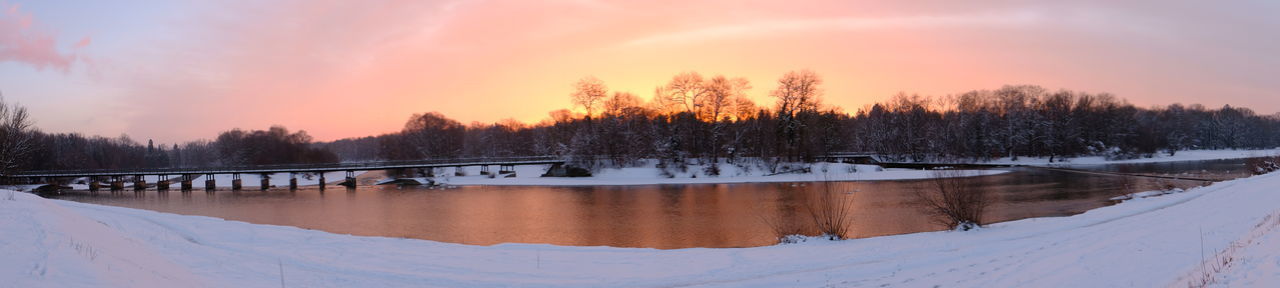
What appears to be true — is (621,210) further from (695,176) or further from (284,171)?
(284,171)

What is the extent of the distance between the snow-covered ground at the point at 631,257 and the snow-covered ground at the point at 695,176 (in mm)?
38519

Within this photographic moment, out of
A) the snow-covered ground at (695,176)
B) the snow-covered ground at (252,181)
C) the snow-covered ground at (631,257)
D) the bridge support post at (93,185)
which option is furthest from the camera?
the snow-covered ground at (252,181)

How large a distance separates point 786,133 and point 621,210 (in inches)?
1443

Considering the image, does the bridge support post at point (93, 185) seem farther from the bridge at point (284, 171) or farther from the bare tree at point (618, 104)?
the bare tree at point (618, 104)

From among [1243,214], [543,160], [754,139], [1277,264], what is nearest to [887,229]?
[1243,214]

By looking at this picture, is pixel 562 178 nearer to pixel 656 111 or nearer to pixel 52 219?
pixel 656 111

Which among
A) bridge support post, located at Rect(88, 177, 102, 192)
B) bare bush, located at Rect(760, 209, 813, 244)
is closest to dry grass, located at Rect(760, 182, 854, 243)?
bare bush, located at Rect(760, 209, 813, 244)

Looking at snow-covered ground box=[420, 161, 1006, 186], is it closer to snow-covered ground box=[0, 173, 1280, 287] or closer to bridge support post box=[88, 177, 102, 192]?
snow-covered ground box=[0, 173, 1280, 287]

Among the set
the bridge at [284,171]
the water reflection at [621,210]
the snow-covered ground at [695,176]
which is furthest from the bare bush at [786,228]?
the bridge at [284,171]

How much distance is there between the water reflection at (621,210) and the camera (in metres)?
24.1

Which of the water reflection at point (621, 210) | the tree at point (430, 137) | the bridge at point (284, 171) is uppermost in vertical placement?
the tree at point (430, 137)

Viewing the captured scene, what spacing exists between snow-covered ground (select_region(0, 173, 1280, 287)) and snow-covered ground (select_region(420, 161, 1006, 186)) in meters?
38.5

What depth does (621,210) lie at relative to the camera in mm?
34719

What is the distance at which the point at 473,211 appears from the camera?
3609 centimetres
